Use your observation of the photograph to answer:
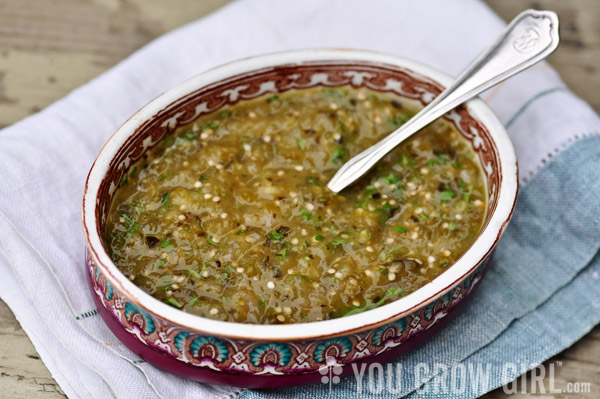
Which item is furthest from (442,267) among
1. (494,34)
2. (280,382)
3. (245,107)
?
(494,34)

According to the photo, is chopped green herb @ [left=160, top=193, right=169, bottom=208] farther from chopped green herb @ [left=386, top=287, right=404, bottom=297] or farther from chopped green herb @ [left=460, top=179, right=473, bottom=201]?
chopped green herb @ [left=460, top=179, right=473, bottom=201]

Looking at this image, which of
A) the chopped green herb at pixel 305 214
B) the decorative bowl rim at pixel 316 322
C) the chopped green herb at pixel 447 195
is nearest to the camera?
the decorative bowl rim at pixel 316 322

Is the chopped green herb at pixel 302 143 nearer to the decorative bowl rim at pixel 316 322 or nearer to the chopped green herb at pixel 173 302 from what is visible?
the decorative bowl rim at pixel 316 322

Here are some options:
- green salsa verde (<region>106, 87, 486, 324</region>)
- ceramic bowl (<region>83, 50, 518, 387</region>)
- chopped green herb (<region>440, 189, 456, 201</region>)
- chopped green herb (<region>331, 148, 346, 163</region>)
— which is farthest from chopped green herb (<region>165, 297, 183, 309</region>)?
chopped green herb (<region>440, 189, 456, 201</region>)

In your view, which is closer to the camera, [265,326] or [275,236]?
[265,326]

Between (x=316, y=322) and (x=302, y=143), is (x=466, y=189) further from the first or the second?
(x=316, y=322)

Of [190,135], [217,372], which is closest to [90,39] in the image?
[190,135]

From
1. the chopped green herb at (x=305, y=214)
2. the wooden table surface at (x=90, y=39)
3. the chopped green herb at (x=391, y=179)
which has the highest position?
the wooden table surface at (x=90, y=39)

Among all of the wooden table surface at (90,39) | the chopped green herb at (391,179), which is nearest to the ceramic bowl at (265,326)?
the chopped green herb at (391,179)
